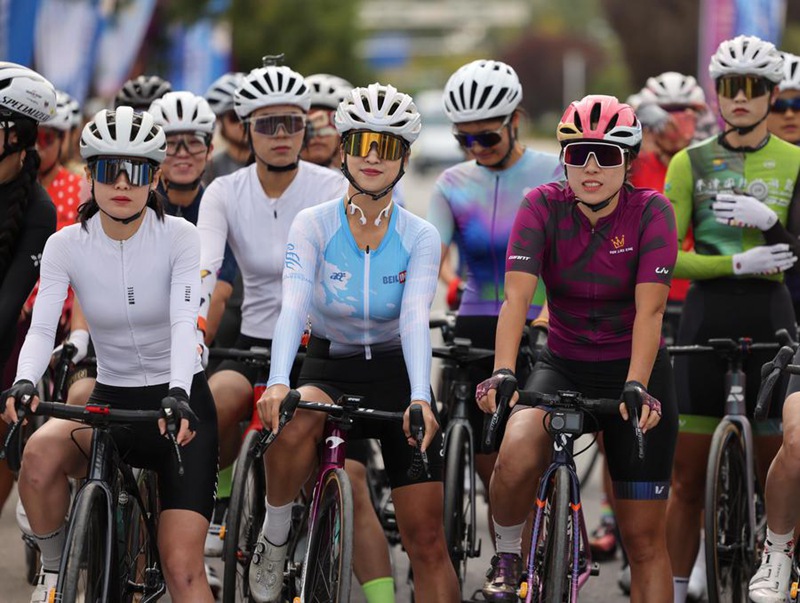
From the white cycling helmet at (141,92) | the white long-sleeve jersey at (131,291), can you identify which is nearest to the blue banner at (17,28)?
the white cycling helmet at (141,92)

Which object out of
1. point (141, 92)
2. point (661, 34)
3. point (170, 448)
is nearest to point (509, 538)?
point (170, 448)

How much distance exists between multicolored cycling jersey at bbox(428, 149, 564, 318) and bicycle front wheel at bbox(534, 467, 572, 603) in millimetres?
2119

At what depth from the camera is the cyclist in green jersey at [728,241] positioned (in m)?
7.77

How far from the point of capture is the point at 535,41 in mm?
120062

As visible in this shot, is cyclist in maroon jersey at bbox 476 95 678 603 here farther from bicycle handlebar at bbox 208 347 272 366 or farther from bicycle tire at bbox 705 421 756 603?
bicycle handlebar at bbox 208 347 272 366

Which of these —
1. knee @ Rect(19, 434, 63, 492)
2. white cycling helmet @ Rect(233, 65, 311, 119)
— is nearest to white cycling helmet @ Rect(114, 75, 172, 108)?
white cycling helmet @ Rect(233, 65, 311, 119)

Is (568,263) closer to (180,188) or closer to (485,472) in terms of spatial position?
(485,472)

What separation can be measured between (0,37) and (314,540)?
12.6m

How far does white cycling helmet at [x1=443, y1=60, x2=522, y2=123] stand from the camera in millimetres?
7980

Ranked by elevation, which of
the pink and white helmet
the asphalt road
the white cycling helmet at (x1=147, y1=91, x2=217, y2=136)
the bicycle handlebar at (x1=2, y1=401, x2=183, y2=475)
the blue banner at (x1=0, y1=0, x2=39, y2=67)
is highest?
the blue banner at (x1=0, y1=0, x2=39, y2=67)

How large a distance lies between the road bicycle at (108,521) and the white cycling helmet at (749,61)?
352 centimetres

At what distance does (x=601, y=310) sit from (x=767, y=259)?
4.86ft

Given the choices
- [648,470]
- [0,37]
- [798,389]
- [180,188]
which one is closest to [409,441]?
[648,470]

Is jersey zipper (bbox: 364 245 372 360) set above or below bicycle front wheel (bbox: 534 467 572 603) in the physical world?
above
